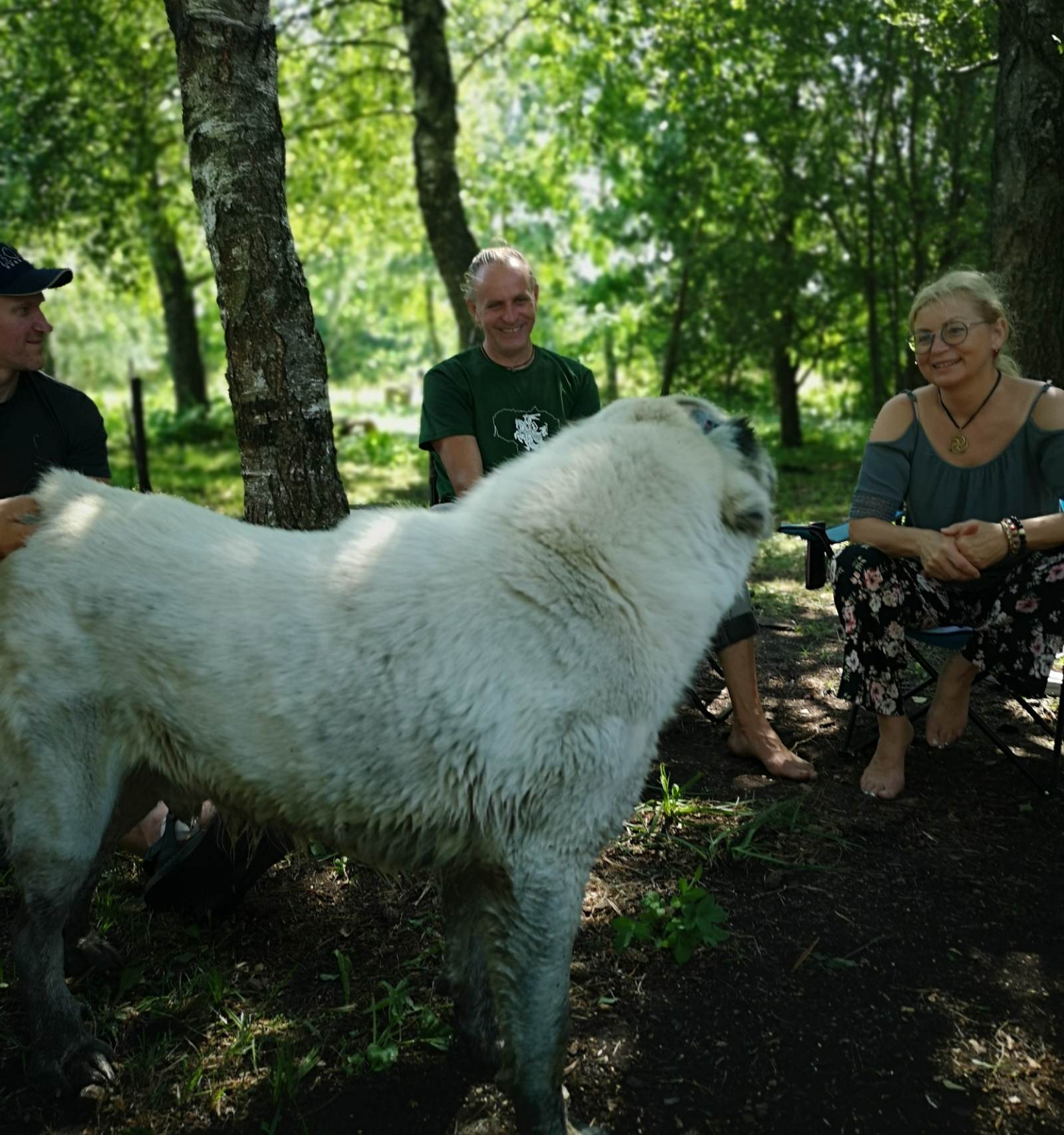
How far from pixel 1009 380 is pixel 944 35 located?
448 centimetres

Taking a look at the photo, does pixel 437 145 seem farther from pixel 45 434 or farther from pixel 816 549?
pixel 45 434

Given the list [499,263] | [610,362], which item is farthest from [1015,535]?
[610,362]

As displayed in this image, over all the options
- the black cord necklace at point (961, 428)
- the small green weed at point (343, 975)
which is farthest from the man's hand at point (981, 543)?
the small green weed at point (343, 975)

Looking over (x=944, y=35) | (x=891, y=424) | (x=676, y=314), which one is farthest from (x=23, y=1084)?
(x=676, y=314)

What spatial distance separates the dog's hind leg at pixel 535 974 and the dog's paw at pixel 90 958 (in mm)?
1396

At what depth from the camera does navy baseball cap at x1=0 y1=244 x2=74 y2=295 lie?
3031 mm

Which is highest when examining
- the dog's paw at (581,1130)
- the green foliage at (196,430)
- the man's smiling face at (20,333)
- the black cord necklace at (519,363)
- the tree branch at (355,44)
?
the tree branch at (355,44)

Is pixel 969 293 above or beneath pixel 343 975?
above

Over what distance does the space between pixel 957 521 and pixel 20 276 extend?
3.60 metres

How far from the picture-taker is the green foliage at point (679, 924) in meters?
2.93

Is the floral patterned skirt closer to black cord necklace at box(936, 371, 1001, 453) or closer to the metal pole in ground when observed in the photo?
black cord necklace at box(936, 371, 1001, 453)

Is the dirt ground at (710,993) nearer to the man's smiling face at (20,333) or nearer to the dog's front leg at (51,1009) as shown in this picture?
the dog's front leg at (51,1009)

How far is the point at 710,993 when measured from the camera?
9.03 feet

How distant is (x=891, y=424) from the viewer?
4062 mm
